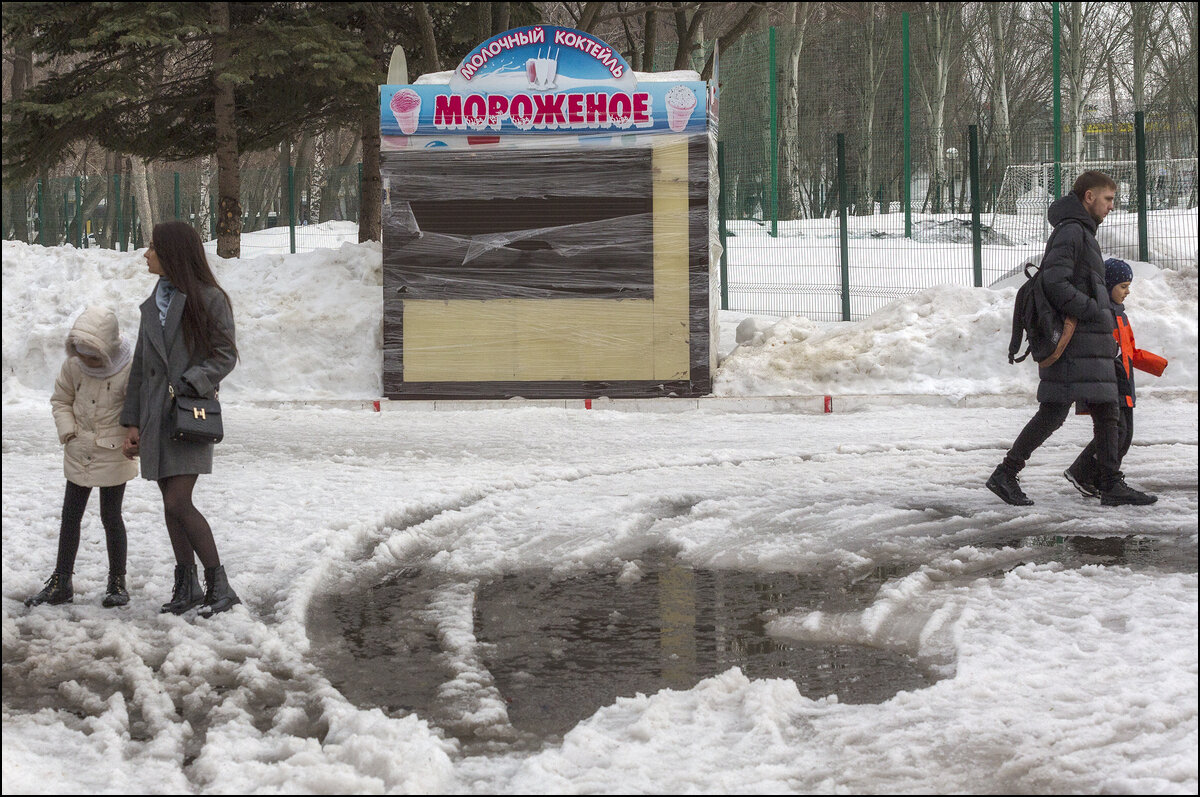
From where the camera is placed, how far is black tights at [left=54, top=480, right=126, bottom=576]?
17.5 ft

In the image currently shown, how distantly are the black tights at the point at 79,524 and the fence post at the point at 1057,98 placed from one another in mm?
14525

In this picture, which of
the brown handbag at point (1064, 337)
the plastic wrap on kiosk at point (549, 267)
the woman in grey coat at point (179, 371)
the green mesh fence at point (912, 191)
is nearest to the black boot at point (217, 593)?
the woman in grey coat at point (179, 371)

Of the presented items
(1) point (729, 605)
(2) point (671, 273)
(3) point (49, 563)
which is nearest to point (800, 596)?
(1) point (729, 605)

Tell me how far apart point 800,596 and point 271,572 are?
2.34m

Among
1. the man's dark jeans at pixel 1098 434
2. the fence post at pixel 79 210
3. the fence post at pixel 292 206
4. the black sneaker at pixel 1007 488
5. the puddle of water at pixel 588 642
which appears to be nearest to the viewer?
the puddle of water at pixel 588 642

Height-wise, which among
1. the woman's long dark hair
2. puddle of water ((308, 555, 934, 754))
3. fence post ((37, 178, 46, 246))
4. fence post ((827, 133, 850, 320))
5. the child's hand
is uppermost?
fence post ((37, 178, 46, 246))

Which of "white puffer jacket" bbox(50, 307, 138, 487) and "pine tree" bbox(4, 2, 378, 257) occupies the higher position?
"pine tree" bbox(4, 2, 378, 257)

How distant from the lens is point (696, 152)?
1273 centimetres

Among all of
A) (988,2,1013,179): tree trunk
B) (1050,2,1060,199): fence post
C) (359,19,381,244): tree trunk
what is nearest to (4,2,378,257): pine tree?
(359,19,381,244): tree trunk

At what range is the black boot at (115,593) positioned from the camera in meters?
5.28

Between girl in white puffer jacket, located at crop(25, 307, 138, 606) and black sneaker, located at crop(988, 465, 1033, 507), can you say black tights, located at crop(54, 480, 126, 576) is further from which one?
black sneaker, located at crop(988, 465, 1033, 507)

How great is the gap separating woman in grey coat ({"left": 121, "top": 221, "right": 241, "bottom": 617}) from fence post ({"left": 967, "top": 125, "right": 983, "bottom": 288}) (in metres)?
12.7

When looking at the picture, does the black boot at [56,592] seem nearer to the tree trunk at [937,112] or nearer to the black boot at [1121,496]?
the black boot at [1121,496]

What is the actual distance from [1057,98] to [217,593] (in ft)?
56.8
